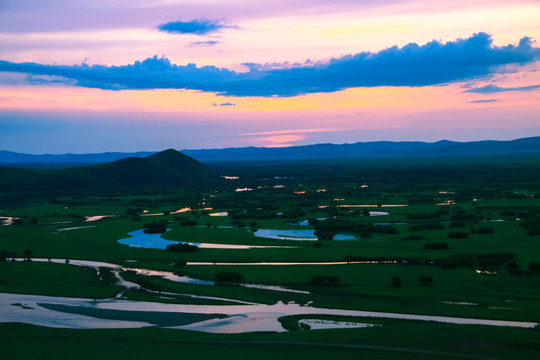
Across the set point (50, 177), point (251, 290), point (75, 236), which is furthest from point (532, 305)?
point (50, 177)

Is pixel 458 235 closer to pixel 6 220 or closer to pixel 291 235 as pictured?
pixel 291 235

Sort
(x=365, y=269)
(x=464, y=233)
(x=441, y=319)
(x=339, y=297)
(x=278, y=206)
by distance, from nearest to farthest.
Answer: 1. (x=441, y=319)
2. (x=339, y=297)
3. (x=365, y=269)
4. (x=464, y=233)
5. (x=278, y=206)

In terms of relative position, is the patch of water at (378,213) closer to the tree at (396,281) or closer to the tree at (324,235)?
the tree at (324,235)

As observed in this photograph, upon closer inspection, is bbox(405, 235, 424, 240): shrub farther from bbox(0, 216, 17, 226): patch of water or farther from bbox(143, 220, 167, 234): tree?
bbox(0, 216, 17, 226): patch of water

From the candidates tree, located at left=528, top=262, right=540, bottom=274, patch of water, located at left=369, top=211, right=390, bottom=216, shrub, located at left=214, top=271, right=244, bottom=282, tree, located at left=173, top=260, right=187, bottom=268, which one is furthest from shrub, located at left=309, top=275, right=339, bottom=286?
patch of water, located at left=369, top=211, right=390, bottom=216

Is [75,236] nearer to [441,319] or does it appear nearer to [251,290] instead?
[251,290]

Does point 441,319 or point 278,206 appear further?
point 278,206

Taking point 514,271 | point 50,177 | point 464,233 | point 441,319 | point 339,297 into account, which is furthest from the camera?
point 50,177

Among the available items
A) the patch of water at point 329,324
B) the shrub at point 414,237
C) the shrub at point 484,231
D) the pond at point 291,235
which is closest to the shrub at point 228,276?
the patch of water at point 329,324

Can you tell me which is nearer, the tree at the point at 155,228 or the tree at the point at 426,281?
the tree at the point at 426,281
